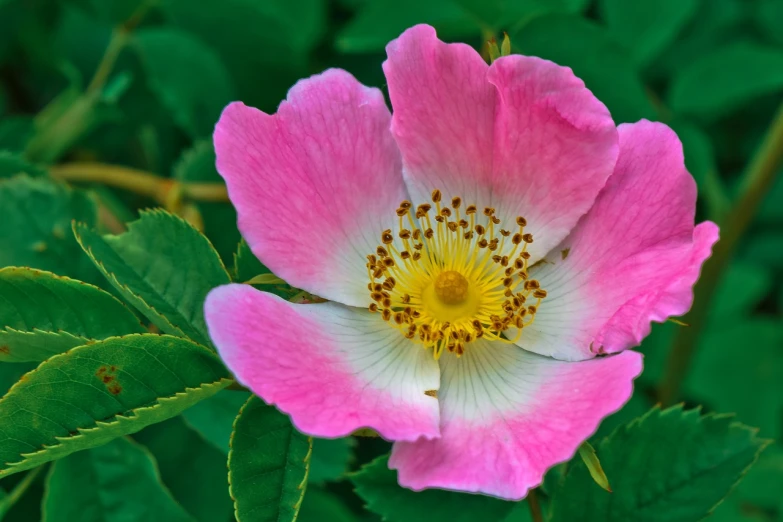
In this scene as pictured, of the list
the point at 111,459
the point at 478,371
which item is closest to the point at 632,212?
the point at 478,371

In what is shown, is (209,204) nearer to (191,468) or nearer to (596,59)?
(191,468)

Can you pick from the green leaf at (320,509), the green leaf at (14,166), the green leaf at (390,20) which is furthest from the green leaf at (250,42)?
the green leaf at (320,509)

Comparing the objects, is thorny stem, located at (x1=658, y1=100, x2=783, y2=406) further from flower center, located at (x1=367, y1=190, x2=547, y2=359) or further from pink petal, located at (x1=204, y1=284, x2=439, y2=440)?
pink petal, located at (x1=204, y1=284, x2=439, y2=440)

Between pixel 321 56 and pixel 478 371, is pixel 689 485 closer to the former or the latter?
pixel 478 371

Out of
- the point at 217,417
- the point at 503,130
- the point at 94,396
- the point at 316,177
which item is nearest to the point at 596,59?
the point at 503,130

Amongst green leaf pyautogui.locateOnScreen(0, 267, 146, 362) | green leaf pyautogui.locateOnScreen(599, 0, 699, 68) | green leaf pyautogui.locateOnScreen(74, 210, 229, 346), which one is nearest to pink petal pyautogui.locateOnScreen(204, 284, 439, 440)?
green leaf pyautogui.locateOnScreen(74, 210, 229, 346)
